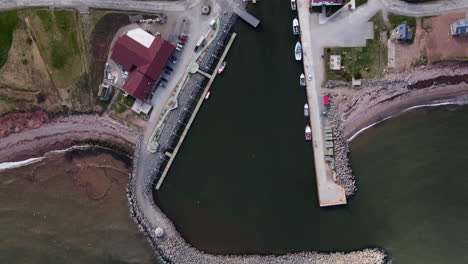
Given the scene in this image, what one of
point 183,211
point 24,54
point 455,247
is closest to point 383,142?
point 455,247

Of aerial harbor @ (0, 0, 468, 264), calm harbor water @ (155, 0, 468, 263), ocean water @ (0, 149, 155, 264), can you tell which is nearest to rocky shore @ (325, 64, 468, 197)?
aerial harbor @ (0, 0, 468, 264)

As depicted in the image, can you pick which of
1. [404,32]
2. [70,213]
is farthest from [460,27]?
[70,213]

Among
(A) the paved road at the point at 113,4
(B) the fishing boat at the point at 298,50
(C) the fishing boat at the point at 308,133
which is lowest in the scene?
(C) the fishing boat at the point at 308,133

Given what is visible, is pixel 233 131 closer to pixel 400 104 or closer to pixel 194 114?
pixel 194 114

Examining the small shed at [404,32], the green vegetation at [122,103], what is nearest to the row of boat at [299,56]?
the small shed at [404,32]

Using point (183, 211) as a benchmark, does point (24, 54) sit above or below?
above

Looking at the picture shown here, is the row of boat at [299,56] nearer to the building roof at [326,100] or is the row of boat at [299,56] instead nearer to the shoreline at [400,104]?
the building roof at [326,100]

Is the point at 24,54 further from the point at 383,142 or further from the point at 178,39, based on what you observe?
the point at 383,142
